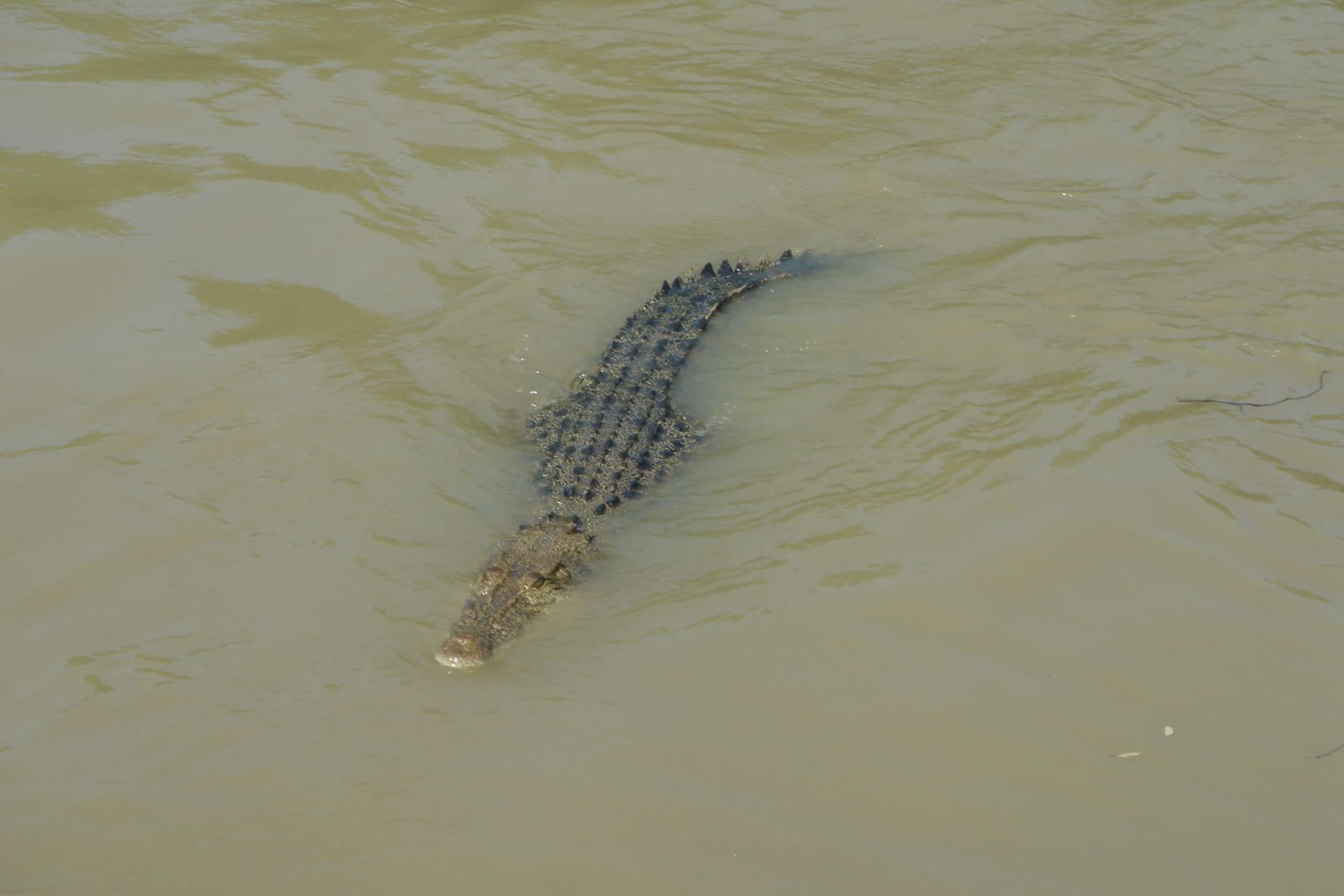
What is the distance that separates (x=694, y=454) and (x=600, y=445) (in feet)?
1.45

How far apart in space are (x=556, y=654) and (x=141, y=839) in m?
1.47

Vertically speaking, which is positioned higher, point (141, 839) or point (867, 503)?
point (867, 503)

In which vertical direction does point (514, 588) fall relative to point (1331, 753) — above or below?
above

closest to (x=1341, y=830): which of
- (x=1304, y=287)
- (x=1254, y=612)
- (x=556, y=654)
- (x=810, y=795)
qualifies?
(x=1254, y=612)

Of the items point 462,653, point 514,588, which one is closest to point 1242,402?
point 514,588

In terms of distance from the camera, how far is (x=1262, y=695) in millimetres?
3846

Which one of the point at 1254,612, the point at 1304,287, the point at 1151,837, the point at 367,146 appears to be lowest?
the point at 1151,837

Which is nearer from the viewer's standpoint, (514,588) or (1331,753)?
(1331,753)

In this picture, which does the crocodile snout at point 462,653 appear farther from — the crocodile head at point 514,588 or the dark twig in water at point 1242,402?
the dark twig in water at point 1242,402

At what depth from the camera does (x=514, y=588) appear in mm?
4320

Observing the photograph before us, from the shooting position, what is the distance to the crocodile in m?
4.28

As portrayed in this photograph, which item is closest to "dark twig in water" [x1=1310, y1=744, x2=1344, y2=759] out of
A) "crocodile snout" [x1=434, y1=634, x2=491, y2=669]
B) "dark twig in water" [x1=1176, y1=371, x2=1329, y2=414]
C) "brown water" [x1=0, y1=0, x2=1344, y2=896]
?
"brown water" [x1=0, y1=0, x2=1344, y2=896]

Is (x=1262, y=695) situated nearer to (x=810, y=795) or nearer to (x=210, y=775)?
(x=810, y=795)

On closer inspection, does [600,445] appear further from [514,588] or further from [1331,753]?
[1331,753]
